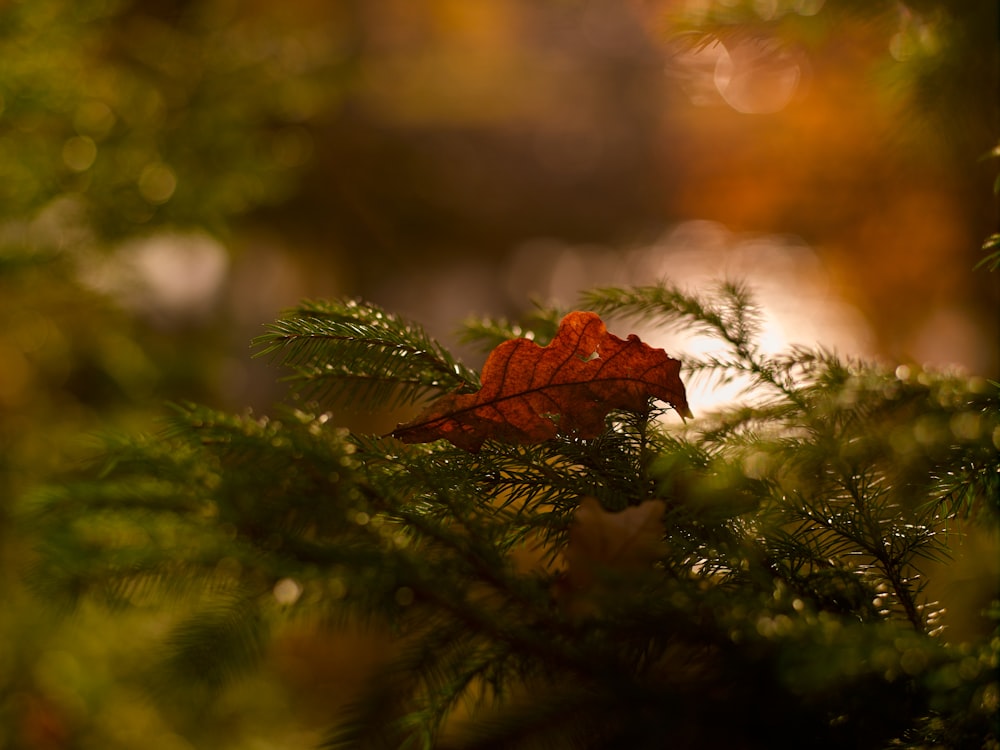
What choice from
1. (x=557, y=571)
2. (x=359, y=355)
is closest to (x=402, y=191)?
(x=359, y=355)

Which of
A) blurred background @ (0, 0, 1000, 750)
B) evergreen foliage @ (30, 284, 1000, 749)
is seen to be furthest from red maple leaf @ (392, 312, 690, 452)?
blurred background @ (0, 0, 1000, 750)

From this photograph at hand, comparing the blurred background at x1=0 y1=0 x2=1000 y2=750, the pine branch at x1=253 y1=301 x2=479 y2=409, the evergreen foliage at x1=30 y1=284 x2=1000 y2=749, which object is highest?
the blurred background at x1=0 y1=0 x2=1000 y2=750

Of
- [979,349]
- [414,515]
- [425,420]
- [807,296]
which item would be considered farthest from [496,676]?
[807,296]

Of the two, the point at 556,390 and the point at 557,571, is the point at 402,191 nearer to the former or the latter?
the point at 556,390

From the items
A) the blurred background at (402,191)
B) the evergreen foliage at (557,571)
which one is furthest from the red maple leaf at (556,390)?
the blurred background at (402,191)

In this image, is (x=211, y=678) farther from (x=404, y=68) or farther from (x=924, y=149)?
(x=404, y=68)

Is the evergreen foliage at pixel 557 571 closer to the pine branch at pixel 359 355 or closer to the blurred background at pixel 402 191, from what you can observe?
the pine branch at pixel 359 355

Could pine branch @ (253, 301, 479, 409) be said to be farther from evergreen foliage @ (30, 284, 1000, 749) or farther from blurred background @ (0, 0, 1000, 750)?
blurred background @ (0, 0, 1000, 750)
